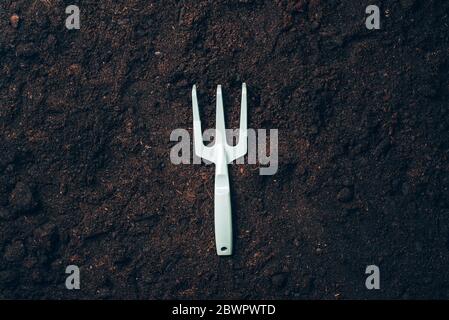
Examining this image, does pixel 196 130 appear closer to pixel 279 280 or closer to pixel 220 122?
pixel 220 122

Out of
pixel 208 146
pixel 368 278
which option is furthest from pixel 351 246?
pixel 208 146

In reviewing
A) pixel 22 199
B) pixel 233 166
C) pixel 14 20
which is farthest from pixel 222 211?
pixel 14 20

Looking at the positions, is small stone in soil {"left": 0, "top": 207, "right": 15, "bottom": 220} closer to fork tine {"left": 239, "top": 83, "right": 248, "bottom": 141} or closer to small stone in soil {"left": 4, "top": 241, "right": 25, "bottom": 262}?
small stone in soil {"left": 4, "top": 241, "right": 25, "bottom": 262}

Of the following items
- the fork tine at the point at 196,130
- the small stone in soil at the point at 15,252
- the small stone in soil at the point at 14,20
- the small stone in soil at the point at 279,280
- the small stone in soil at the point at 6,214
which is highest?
the small stone in soil at the point at 14,20

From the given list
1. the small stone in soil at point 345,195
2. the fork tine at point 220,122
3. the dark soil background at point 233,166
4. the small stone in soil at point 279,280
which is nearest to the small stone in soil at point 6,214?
the dark soil background at point 233,166

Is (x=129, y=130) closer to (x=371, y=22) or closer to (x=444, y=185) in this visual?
(x=371, y=22)

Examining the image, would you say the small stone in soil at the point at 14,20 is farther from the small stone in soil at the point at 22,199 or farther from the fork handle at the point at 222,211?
the fork handle at the point at 222,211

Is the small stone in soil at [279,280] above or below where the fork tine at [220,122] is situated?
below

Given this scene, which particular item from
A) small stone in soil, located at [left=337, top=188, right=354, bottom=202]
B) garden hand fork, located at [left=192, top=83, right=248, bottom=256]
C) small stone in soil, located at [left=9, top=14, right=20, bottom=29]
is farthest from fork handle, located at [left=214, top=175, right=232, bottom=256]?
small stone in soil, located at [left=9, top=14, right=20, bottom=29]
